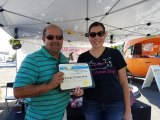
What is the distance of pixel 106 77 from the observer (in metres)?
2.01

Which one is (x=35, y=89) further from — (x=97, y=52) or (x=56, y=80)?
(x=97, y=52)

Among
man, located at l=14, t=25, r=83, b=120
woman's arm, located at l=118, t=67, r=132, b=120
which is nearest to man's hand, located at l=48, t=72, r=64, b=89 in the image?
man, located at l=14, t=25, r=83, b=120

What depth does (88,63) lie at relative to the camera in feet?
6.65

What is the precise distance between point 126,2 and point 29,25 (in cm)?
278

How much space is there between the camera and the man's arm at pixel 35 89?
1567mm

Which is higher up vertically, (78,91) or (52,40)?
(52,40)

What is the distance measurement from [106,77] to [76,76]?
315 mm

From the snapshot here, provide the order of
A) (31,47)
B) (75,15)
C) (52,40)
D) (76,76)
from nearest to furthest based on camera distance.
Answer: (52,40) < (76,76) < (75,15) < (31,47)

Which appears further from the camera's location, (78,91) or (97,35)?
(97,35)

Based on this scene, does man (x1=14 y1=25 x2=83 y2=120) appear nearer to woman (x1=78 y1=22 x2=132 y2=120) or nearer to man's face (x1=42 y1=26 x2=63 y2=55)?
man's face (x1=42 y1=26 x2=63 y2=55)

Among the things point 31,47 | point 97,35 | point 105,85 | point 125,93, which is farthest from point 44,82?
point 31,47

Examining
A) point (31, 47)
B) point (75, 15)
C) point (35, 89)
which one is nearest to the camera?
point (35, 89)

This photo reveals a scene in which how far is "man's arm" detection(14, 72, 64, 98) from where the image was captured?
157 centimetres

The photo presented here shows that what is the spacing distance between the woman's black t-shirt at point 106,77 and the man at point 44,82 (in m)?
0.24
